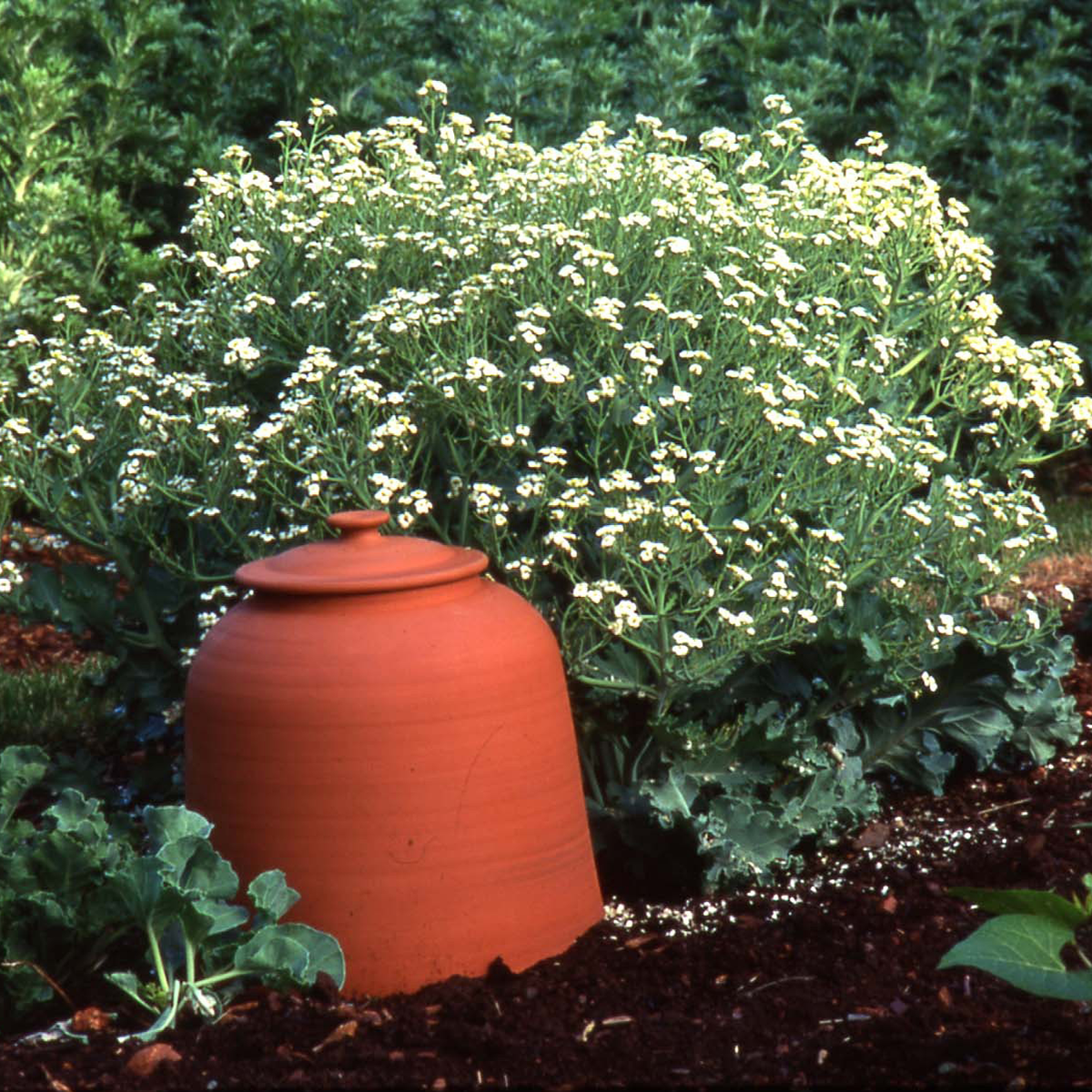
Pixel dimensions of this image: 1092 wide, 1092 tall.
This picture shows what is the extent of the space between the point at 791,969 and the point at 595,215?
172 centimetres

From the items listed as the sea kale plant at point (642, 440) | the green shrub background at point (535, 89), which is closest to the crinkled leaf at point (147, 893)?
the sea kale plant at point (642, 440)

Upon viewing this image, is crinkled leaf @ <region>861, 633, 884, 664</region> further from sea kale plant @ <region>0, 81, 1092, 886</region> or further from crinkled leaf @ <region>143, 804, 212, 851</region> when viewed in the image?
crinkled leaf @ <region>143, 804, 212, 851</region>

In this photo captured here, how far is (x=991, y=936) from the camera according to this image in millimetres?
2467

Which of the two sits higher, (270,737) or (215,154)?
(215,154)

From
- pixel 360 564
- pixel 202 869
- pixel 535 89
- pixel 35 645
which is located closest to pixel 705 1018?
pixel 202 869

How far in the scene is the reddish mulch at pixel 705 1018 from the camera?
2.78m

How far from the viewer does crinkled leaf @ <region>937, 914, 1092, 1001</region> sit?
7.92ft

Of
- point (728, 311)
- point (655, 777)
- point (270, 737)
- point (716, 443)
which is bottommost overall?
point (655, 777)

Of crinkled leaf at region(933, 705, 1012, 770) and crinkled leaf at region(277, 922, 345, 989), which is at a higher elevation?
crinkled leaf at region(277, 922, 345, 989)

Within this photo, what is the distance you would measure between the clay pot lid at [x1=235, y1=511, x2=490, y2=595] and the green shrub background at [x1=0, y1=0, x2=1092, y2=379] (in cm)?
372

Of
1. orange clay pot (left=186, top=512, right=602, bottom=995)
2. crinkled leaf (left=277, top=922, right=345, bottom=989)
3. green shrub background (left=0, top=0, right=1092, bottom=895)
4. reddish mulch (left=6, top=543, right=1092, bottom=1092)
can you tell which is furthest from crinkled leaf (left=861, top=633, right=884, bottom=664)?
green shrub background (left=0, top=0, right=1092, bottom=895)

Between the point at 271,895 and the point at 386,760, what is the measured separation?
12.6 inches

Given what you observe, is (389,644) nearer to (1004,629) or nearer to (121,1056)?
(121,1056)

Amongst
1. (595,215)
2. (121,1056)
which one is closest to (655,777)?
(595,215)
